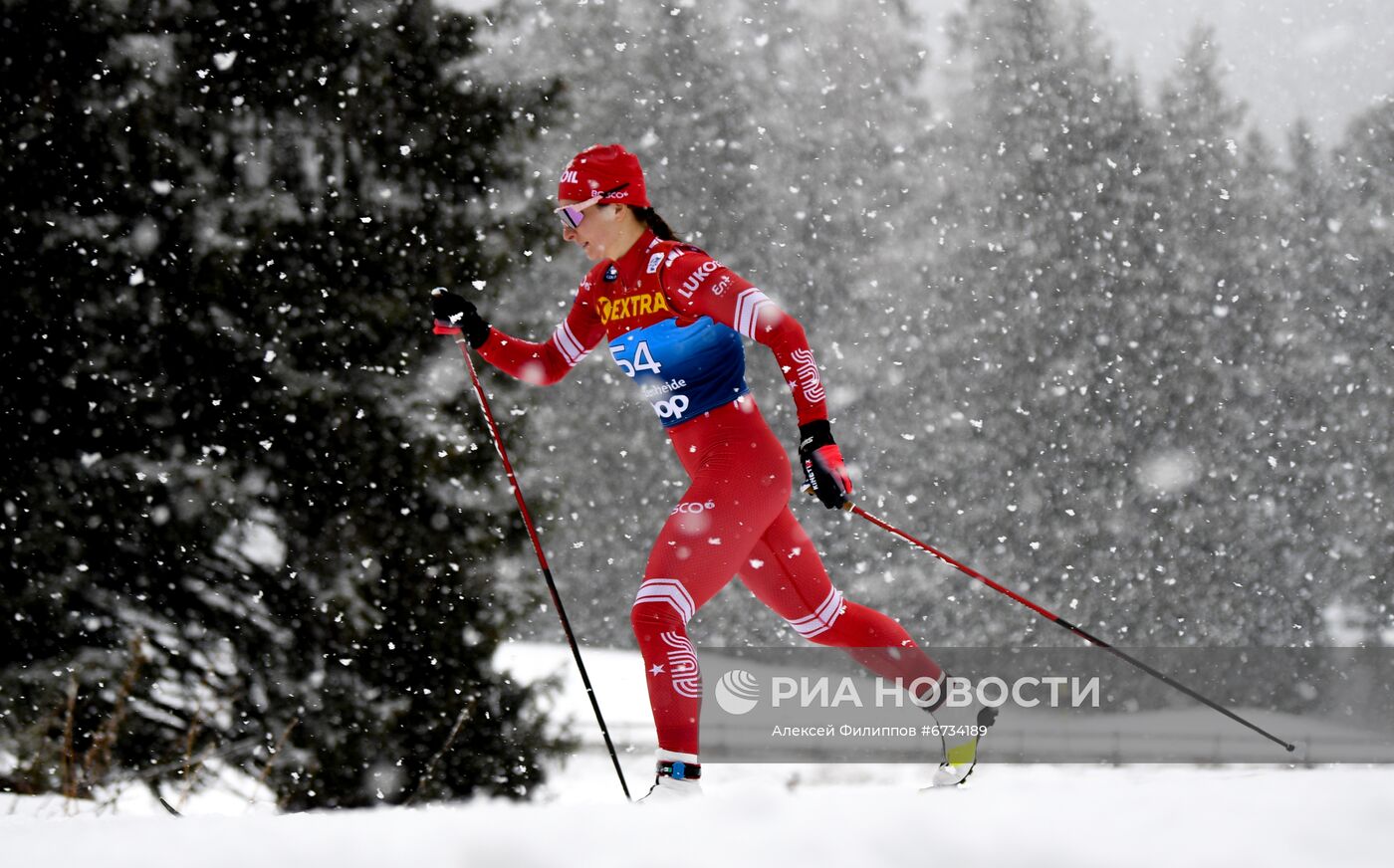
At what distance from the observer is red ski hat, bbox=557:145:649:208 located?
11.8 ft

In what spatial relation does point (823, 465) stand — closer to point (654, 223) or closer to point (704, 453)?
point (704, 453)

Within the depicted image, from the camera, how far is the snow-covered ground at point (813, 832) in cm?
179

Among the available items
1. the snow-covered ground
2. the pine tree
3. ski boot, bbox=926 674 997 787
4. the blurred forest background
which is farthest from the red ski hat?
the blurred forest background

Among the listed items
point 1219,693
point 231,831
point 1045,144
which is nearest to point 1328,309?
point 1045,144

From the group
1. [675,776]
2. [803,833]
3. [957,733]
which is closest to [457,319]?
[675,776]

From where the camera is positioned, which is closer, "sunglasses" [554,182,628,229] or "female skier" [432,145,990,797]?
"female skier" [432,145,990,797]

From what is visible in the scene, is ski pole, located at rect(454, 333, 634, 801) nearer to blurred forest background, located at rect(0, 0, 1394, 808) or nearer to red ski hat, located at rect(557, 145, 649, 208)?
red ski hat, located at rect(557, 145, 649, 208)

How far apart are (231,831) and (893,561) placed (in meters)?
16.8

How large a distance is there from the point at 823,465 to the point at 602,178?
1.15 m

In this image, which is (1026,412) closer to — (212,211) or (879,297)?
(879,297)

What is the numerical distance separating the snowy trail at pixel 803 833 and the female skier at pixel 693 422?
37.9 inches

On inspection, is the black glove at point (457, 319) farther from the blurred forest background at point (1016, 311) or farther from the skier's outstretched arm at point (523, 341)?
Result: the blurred forest background at point (1016, 311)

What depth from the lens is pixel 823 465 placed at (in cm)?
331

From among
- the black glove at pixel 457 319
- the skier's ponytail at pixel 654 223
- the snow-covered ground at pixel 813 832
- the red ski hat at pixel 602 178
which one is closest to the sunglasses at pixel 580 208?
the red ski hat at pixel 602 178
